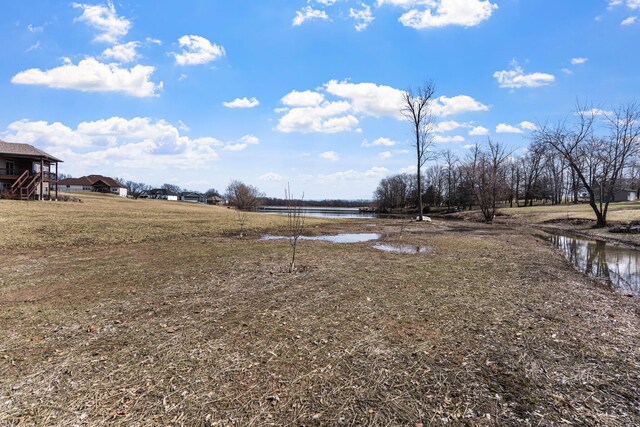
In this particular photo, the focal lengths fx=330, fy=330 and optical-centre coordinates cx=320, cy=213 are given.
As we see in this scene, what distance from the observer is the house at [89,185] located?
94.7 m

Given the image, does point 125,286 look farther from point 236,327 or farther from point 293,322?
point 293,322

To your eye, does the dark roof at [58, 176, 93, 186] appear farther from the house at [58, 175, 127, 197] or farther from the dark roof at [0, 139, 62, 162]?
the dark roof at [0, 139, 62, 162]

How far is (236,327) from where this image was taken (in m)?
5.53

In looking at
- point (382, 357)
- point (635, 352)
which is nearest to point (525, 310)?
point (635, 352)

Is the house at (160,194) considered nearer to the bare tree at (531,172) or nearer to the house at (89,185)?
the house at (89,185)

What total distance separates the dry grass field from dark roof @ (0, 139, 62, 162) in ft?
112

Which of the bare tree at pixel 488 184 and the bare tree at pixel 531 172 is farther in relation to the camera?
the bare tree at pixel 531 172

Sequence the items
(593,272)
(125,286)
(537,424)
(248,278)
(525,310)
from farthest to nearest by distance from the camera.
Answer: (593,272), (248,278), (125,286), (525,310), (537,424)

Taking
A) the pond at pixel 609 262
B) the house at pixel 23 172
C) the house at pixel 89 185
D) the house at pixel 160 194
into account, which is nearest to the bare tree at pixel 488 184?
the pond at pixel 609 262

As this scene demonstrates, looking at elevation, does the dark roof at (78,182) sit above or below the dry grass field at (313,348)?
above

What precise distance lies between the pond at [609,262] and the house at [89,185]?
103212 mm

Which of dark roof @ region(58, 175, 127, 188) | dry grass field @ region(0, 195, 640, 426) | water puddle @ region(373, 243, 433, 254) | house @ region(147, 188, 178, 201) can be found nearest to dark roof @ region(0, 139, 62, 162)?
dry grass field @ region(0, 195, 640, 426)

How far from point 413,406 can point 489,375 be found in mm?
1268

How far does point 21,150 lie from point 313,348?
4525cm
